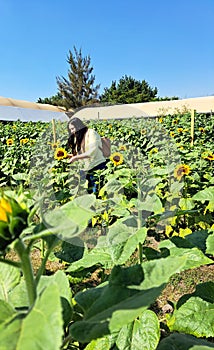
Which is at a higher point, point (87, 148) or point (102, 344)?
point (87, 148)

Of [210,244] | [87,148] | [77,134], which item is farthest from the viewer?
[77,134]

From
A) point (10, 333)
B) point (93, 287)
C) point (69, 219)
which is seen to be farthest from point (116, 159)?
point (10, 333)

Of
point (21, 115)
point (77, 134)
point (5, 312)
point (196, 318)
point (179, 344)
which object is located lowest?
point (196, 318)

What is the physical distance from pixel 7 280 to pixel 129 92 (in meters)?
42.7

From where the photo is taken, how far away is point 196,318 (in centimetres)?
119

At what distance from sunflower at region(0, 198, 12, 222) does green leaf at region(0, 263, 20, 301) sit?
0.33m

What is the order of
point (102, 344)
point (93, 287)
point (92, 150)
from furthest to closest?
point (92, 150)
point (93, 287)
point (102, 344)

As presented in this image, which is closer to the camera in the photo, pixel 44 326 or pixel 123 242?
pixel 44 326

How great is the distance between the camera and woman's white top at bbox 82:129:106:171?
14.0ft

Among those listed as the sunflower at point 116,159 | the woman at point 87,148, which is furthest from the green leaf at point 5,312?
the sunflower at point 116,159

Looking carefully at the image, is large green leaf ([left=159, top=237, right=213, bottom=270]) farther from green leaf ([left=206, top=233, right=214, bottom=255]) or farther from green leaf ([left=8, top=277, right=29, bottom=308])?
green leaf ([left=8, top=277, right=29, bottom=308])

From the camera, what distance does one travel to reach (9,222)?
561 millimetres

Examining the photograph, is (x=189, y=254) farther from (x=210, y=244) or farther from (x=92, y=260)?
(x=92, y=260)

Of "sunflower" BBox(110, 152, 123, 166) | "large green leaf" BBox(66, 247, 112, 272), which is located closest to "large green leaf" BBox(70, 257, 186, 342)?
"large green leaf" BBox(66, 247, 112, 272)
